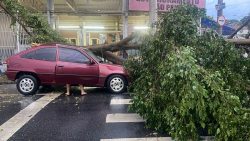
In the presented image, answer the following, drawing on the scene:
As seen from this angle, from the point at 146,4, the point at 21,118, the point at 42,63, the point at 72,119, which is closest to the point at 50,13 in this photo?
the point at 146,4

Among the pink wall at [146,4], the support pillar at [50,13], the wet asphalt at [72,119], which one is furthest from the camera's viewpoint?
the pink wall at [146,4]

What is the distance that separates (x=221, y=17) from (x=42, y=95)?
11.8 m

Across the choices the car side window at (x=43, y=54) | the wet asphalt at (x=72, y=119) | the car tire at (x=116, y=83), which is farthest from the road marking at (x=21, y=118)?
the car tire at (x=116, y=83)

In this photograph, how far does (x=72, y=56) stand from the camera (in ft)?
36.0

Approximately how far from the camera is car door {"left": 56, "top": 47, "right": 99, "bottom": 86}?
10.9 m

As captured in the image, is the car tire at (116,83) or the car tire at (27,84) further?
the car tire at (116,83)

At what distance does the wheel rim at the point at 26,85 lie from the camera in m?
10.9

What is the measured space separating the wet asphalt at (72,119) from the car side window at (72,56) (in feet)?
3.55

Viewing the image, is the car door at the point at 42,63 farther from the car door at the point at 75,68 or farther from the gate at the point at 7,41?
the gate at the point at 7,41

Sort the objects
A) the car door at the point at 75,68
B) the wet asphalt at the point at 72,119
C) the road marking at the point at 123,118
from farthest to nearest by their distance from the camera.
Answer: the car door at the point at 75,68, the road marking at the point at 123,118, the wet asphalt at the point at 72,119

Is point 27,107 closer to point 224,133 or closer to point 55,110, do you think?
point 55,110

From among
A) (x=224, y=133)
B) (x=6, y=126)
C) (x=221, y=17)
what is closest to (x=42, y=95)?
(x=6, y=126)

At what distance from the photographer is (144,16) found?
1948 centimetres

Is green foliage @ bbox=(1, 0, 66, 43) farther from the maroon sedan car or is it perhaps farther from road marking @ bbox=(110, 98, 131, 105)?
road marking @ bbox=(110, 98, 131, 105)
